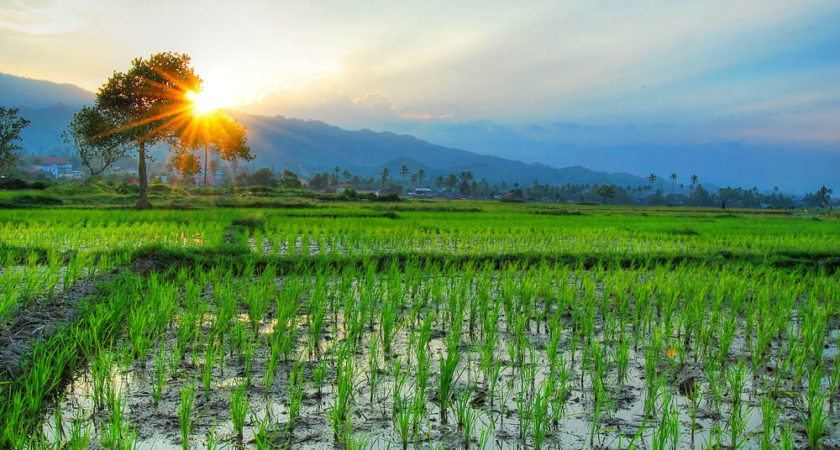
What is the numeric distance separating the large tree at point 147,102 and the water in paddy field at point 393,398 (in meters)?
18.6

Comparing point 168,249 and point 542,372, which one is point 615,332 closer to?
point 542,372

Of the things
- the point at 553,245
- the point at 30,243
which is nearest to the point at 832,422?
the point at 553,245

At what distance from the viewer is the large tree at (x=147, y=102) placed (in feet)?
61.4

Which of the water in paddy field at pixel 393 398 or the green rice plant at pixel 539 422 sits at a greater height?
the green rice plant at pixel 539 422

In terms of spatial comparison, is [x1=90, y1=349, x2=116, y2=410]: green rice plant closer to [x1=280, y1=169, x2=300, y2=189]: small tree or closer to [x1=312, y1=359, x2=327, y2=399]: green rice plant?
[x1=312, y1=359, x2=327, y2=399]: green rice plant

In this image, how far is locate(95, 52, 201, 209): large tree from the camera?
18.7 metres

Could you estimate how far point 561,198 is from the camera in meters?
93.7

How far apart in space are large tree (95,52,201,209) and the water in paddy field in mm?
18607

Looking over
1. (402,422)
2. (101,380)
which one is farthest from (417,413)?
(101,380)

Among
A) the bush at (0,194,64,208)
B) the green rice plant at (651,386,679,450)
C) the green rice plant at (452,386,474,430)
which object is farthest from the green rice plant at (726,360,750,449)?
the bush at (0,194,64,208)

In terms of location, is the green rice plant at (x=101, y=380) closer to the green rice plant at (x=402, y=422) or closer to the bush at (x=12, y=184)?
the green rice plant at (x=402, y=422)

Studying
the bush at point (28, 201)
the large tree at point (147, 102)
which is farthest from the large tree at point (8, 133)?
the large tree at point (147, 102)

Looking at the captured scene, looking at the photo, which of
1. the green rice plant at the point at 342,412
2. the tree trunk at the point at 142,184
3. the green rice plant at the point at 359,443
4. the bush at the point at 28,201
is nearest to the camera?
the green rice plant at the point at 359,443

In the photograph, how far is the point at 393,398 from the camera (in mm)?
2713
